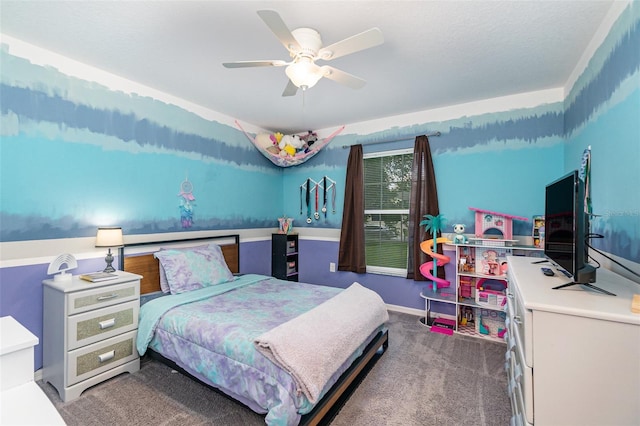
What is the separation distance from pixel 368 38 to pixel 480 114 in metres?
2.49

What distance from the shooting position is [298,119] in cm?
417

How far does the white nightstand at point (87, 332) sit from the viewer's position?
7.02 ft

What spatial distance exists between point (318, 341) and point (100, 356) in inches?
72.1

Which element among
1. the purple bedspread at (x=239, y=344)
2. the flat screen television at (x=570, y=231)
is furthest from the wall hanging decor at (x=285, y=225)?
the flat screen television at (x=570, y=231)

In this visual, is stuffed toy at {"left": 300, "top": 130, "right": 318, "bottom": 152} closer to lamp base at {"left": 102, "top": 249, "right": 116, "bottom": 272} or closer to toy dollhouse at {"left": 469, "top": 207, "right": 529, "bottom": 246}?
toy dollhouse at {"left": 469, "top": 207, "right": 529, "bottom": 246}

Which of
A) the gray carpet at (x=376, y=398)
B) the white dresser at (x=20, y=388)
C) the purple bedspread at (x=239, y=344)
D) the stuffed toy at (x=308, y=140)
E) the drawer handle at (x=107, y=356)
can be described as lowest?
the gray carpet at (x=376, y=398)

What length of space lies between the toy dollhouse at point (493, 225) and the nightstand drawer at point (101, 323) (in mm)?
3620

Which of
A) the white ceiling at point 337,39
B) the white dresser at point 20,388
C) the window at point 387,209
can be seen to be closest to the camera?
the white dresser at point 20,388

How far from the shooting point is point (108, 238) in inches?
101

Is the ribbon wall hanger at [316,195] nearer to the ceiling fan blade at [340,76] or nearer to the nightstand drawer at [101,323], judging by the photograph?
the ceiling fan blade at [340,76]

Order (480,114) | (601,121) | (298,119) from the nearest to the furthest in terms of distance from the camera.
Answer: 1. (601,121)
2. (480,114)
3. (298,119)

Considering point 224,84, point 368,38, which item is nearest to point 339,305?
point 368,38

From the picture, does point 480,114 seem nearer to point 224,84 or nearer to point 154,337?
point 224,84

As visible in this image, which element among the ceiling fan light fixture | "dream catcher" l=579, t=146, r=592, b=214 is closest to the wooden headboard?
the ceiling fan light fixture
